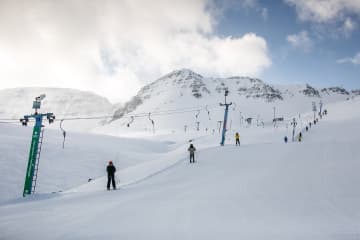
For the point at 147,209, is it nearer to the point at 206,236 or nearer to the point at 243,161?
the point at 206,236

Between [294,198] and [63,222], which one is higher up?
[294,198]

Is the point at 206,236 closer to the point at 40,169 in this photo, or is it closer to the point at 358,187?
the point at 358,187

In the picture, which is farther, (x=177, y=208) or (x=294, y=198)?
(x=294, y=198)

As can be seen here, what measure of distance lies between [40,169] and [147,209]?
2067cm

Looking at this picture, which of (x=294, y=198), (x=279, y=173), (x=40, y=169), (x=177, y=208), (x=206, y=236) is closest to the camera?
(x=206, y=236)

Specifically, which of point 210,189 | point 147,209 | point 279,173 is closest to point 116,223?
point 147,209

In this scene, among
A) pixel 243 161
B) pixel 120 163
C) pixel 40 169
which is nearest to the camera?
pixel 243 161

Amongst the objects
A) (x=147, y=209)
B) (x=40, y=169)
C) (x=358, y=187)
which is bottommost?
(x=40, y=169)

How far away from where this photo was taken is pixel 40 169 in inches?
989

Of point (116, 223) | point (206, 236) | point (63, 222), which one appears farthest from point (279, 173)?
point (63, 222)

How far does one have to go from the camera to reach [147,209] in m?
9.17

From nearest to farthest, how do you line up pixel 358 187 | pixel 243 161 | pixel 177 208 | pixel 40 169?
pixel 177 208 < pixel 358 187 < pixel 243 161 < pixel 40 169

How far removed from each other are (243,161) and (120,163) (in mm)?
18290

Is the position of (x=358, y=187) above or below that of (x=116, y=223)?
above
